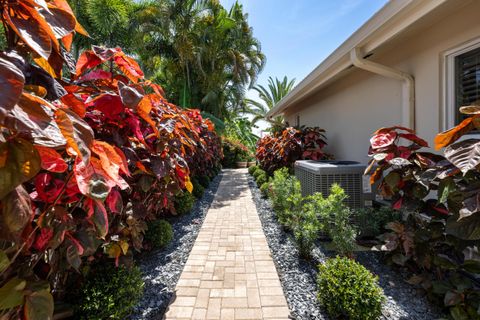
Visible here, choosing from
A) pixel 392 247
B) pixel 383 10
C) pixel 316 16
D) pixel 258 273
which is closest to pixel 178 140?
pixel 258 273

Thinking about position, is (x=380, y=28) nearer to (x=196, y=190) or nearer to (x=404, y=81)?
(x=404, y=81)

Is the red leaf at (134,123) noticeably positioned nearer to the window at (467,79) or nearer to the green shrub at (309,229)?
the green shrub at (309,229)

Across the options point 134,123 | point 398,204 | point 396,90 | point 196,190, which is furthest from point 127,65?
point 196,190

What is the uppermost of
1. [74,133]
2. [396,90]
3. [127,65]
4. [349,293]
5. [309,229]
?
[396,90]

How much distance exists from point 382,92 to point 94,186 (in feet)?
15.2

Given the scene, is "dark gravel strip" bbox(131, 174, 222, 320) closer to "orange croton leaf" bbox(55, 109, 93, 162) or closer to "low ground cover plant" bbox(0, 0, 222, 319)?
"low ground cover plant" bbox(0, 0, 222, 319)

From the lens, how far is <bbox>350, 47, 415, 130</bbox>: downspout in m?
3.38

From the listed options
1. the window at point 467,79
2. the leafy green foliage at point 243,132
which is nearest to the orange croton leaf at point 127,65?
the window at point 467,79

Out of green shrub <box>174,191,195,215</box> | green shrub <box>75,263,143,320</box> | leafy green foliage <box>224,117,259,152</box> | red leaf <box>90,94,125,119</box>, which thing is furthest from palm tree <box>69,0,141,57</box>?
red leaf <box>90,94,125,119</box>

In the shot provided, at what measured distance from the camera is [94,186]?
833 mm

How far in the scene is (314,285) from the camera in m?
2.51

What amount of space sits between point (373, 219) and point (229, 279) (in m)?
2.17

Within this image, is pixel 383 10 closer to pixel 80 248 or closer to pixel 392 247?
pixel 392 247

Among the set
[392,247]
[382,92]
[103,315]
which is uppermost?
[382,92]
